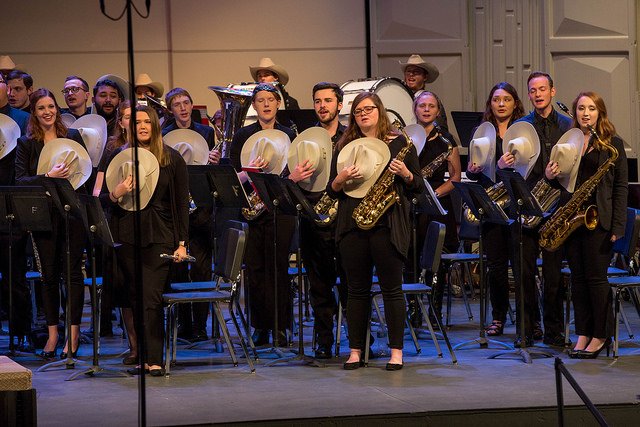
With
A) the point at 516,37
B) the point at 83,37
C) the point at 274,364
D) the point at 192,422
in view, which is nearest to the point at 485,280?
the point at 274,364

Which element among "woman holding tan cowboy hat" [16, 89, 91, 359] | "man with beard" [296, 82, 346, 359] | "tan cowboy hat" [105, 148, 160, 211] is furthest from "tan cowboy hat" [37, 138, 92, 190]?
"man with beard" [296, 82, 346, 359]

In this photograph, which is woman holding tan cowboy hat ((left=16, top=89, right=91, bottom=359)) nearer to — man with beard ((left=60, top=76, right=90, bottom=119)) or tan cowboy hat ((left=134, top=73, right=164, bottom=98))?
man with beard ((left=60, top=76, right=90, bottom=119))

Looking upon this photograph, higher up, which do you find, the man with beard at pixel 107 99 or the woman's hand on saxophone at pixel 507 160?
the man with beard at pixel 107 99

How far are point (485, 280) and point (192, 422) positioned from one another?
275cm

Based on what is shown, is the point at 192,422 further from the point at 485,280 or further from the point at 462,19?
the point at 462,19

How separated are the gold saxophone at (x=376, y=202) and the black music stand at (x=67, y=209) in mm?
1425

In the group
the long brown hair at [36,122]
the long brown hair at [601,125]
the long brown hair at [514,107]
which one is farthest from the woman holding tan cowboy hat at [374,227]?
the long brown hair at [36,122]

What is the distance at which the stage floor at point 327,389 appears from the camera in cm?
488

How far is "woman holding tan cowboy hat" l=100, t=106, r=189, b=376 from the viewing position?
233 inches

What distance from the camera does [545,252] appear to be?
21.6 ft

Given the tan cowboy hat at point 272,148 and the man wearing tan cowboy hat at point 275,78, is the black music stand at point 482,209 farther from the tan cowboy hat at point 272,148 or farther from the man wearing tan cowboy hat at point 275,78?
the man wearing tan cowboy hat at point 275,78

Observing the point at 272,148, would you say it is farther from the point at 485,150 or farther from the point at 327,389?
the point at 327,389

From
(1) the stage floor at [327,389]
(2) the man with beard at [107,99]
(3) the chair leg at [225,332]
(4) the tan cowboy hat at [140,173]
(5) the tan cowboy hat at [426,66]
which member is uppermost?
(5) the tan cowboy hat at [426,66]

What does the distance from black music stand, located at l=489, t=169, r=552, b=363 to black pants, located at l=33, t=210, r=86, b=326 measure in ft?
7.73
